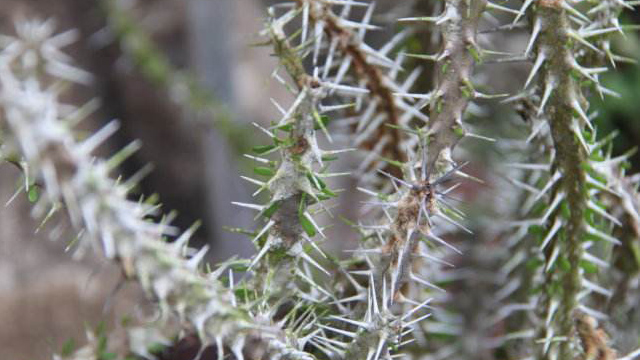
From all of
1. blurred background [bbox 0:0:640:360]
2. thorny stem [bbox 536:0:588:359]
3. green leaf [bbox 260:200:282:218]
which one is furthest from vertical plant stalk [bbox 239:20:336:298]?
blurred background [bbox 0:0:640:360]

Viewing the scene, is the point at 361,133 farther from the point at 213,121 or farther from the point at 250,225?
the point at 250,225

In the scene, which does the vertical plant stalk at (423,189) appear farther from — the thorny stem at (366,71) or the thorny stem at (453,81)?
the thorny stem at (366,71)

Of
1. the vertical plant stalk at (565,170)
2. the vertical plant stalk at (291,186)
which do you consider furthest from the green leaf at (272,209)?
the vertical plant stalk at (565,170)

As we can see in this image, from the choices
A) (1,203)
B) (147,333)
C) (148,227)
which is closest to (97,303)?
(1,203)

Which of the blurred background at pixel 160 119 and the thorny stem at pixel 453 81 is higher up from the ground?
the thorny stem at pixel 453 81

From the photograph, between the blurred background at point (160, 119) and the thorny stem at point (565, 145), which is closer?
the thorny stem at point (565, 145)

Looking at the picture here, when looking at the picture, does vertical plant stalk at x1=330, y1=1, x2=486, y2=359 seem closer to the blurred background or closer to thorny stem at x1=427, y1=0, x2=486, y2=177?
thorny stem at x1=427, y1=0, x2=486, y2=177

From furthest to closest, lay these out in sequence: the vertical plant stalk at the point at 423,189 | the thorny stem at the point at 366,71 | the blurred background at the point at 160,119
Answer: the blurred background at the point at 160,119 → the thorny stem at the point at 366,71 → the vertical plant stalk at the point at 423,189

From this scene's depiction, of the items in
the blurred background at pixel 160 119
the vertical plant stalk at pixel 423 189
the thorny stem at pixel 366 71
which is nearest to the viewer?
the vertical plant stalk at pixel 423 189
